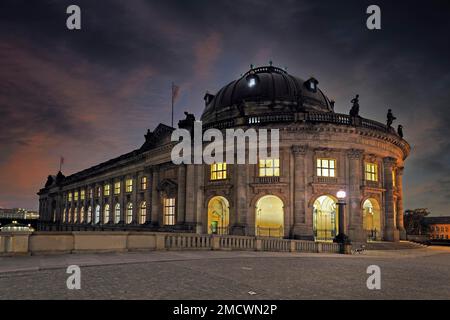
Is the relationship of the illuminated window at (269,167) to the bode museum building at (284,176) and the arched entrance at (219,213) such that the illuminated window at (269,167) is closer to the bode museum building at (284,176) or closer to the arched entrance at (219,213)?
the bode museum building at (284,176)

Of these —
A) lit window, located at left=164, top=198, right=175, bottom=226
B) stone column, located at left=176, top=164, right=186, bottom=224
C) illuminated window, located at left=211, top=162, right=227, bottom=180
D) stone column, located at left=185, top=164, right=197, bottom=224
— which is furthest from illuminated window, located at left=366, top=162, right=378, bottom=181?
lit window, located at left=164, top=198, right=175, bottom=226

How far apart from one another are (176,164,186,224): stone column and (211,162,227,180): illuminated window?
4.66 meters

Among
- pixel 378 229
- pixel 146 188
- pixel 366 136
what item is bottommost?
pixel 378 229

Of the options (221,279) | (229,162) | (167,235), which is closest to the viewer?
(221,279)

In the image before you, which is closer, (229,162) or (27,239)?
(27,239)

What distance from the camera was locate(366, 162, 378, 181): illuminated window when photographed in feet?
118

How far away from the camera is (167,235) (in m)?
20.7

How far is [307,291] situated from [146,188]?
4355cm

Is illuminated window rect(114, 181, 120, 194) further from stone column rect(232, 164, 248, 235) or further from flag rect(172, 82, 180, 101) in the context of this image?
stone column rect(232, 164, 248, 235)
